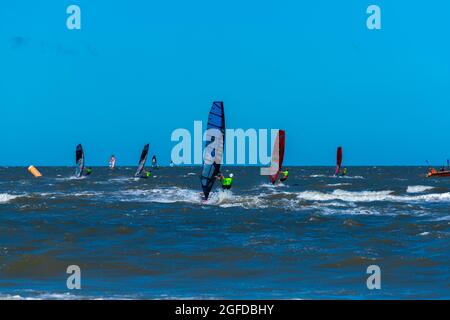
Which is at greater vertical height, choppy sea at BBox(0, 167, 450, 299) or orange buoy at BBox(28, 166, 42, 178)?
choppy sea at BBox(0, 167, 450, 299)

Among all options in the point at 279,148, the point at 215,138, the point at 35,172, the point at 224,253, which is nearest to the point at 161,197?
the point at 215,138

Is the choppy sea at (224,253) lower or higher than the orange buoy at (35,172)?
higher

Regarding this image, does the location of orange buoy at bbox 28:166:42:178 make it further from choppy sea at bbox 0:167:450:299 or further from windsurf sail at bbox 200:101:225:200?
choppy sea at bbox 0:167:450:299

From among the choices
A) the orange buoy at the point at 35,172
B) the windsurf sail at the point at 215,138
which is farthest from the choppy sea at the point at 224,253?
the orange buoy at the point at 35,172

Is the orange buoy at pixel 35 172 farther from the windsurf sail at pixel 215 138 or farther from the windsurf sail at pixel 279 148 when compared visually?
the windsurf sail at pixel 215 138

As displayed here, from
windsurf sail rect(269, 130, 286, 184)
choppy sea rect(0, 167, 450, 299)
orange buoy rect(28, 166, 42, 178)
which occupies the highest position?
windsurf sail rect(269, 130, 286, 184)

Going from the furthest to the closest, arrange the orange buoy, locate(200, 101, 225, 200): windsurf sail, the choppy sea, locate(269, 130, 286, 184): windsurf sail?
the orange buoy < locate(269, 130, 286, 184): windsurf sail < locate(200, 101, 225, 200): windsurf sail < the choppy sea

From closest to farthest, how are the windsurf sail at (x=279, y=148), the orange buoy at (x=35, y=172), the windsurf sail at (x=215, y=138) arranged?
the windsurf sail at (x=215, y=138)
the windsurf sail at (x=279, y=148)
the orange buoy at (x=35, y=172)

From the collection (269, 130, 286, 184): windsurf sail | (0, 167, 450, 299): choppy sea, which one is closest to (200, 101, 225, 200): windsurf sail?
(0, 167, 450, 299): choppy sea

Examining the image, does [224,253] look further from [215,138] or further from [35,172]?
[35,172]

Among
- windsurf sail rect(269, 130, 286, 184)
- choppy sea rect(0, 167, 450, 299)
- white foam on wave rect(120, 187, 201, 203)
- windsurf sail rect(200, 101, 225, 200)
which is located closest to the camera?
choppy sea rect(0, 167, 450, 299)

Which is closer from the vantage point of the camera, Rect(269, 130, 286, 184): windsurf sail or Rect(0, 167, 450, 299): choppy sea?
Rect(0, 167, 450, 299): choppy sea
